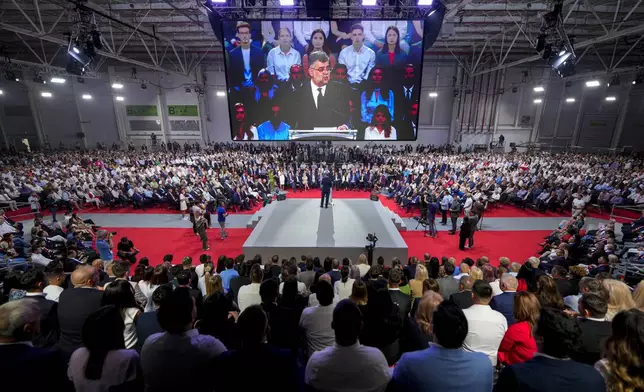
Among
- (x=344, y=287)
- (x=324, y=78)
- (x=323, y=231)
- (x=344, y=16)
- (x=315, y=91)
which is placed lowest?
(x=323, y=231)

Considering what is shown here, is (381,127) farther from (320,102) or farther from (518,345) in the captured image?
(518,345)

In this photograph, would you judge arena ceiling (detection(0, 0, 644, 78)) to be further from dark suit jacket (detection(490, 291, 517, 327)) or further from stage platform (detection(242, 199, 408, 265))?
dark suit jacket (detection(490, 291, 517, 327))

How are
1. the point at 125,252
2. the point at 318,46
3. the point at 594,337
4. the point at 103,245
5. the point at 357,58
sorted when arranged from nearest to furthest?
the point at 594,337 < the point at 103,245 < the point at 125,252 < the point at 318,46 < the point at 357,58

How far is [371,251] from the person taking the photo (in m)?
7.66

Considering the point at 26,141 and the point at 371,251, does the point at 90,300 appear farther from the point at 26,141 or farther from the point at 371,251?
the point at 26,141

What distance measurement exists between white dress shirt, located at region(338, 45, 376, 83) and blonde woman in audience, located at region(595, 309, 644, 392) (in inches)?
496

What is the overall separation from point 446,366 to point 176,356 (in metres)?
1.68

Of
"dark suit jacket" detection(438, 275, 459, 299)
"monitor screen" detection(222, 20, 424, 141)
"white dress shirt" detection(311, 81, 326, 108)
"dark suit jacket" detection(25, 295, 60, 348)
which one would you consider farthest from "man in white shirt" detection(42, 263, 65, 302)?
"white dress shirt" detection(311, 81, 326, 108)

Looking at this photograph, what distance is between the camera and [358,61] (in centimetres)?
1267

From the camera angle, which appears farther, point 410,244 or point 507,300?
point 410,244

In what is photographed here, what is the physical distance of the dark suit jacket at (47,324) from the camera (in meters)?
2.98

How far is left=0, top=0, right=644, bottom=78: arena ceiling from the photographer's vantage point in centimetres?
1216

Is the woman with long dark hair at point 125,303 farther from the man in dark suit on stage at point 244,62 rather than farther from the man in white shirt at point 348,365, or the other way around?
the man in dark suit on stage at point 244,62

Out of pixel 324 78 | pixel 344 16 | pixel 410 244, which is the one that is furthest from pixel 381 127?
pixel 344 16
